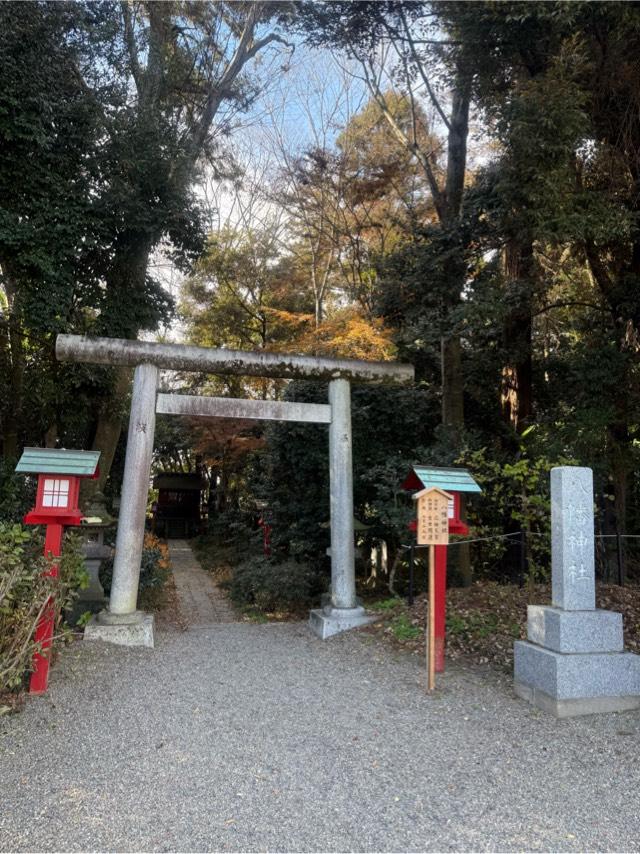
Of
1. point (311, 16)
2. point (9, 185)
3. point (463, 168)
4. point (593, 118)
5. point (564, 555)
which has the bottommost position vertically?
point (564, 555)

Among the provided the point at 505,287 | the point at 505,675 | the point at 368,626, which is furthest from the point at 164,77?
the point at 505,675

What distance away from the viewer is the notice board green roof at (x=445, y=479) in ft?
16.4

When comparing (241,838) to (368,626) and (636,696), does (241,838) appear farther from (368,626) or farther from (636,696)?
(368,626)

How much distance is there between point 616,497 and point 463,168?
6265 mm

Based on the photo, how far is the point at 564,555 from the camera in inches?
162

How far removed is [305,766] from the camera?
3102 millimetres

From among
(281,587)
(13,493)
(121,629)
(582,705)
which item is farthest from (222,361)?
(582,705)

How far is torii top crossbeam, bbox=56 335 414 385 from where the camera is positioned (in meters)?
5.81

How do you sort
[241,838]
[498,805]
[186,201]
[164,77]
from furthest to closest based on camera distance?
[164,77] < [186,201] < [498,805] < [241,838]

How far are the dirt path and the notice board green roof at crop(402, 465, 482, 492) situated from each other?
421cm

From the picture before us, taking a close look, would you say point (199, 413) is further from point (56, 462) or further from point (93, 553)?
point (93, 553)

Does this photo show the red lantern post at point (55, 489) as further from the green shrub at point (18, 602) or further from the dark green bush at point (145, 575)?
the dark green bush at point (145, 575)

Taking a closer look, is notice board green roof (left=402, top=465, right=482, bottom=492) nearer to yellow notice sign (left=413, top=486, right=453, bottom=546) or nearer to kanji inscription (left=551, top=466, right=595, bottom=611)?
yellow notice sign (left=413, top=486, right=453, bottom=546)

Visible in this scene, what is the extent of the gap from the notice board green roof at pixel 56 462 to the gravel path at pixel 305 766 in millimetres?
1701
